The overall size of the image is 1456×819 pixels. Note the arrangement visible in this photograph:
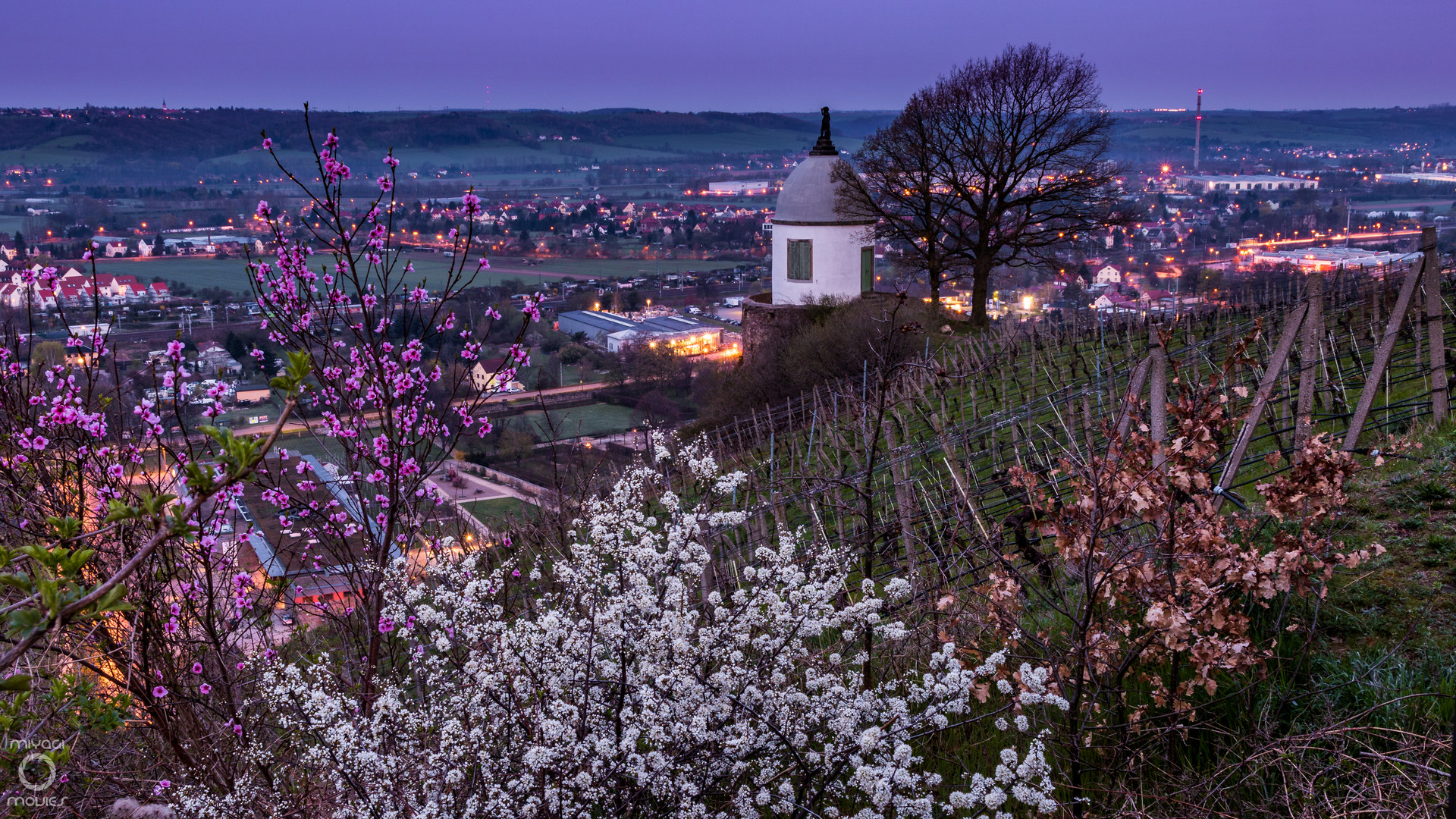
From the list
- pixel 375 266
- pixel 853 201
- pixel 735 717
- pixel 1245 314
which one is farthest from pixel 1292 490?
pixel 853 201

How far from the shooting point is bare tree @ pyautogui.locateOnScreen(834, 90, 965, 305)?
84.6ft

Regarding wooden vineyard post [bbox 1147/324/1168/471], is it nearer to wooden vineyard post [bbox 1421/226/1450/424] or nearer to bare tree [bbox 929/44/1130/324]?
wooden vineyard post [bbox 1421/226/1450/424]

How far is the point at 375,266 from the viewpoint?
5406mm

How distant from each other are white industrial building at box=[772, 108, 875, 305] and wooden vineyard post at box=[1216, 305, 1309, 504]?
66.9 feet

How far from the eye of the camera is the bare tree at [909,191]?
25.8 m

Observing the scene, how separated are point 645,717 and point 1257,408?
11.0 feet

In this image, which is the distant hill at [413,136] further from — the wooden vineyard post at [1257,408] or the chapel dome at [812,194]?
the chapel dome at [812,194]

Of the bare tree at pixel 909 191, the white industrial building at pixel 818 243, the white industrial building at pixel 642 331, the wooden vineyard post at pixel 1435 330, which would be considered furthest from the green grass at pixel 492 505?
the white industrial building at pixel 642 331

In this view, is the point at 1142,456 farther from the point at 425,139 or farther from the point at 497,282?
the point at 425,139

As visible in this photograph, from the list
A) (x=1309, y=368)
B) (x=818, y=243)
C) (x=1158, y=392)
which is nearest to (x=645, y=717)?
(x=1158, y=392)

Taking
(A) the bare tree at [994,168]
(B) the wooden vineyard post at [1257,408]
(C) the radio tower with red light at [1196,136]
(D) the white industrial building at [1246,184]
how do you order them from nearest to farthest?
(B) the wooden vineyard post at [1257,408] < (A) the bare tree at [994,168] < (D) the white industrial building at [1246,184] < (C) the radio tower with red light at [1196,136]

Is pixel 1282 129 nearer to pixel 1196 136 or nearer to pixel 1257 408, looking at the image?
pixel 1196 136

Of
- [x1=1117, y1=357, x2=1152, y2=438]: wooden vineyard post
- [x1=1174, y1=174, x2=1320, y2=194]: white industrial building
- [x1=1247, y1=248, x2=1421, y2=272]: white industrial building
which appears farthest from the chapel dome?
[x1=1174, y1=174, x2=1320, y2=194]: white industrial building

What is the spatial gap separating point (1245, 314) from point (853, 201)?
11.8 metres
